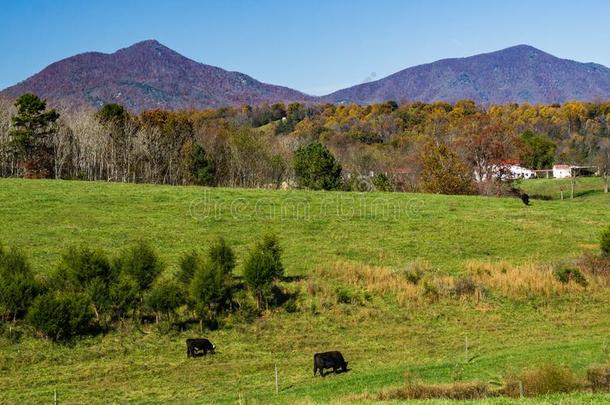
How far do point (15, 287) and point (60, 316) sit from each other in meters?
2.48

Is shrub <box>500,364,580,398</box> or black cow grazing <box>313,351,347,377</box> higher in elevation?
shrub <box>500,364,580,398</box>

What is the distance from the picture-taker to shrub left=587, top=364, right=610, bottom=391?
18688 mm

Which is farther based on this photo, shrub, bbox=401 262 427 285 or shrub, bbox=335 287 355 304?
shrub, bbox=401 262 427 285

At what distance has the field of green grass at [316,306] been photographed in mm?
21719

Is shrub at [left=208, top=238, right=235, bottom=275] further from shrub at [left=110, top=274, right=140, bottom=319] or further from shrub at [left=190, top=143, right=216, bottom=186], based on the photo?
shrub at [left=190, top=143, right=216, bottom=186]

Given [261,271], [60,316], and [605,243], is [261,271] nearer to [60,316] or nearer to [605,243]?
[60,316]

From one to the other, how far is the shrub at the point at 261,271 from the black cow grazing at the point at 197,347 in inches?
241

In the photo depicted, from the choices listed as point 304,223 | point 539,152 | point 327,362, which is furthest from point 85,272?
point 539,152

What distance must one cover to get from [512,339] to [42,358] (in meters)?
17.3

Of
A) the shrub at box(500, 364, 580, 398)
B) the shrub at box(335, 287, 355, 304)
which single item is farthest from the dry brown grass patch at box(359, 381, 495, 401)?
the shrub at box(335, 287, 355, 304)

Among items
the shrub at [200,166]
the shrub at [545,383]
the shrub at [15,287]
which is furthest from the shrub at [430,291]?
the shrub at [200,166]

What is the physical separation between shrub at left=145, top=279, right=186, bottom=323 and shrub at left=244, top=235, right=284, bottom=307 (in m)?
3.60

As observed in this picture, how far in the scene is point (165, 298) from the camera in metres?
28.1

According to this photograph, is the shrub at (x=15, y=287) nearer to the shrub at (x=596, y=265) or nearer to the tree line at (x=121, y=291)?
the tree line at (x=121, y=291)
